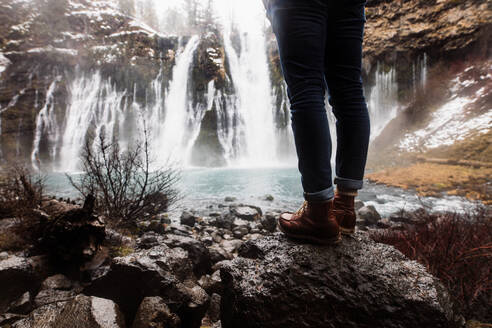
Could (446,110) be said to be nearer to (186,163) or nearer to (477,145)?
(477,145)

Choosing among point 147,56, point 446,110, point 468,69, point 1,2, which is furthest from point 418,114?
point 1,2

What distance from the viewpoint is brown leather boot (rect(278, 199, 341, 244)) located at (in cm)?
113

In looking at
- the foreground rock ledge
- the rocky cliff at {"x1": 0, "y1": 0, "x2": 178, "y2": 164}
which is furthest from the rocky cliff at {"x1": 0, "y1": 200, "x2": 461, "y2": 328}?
the rocky cliff at {"x1": 0, "y1": 0, "x2": 178, "y2": 164}

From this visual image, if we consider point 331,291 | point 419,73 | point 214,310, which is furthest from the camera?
point 419,73

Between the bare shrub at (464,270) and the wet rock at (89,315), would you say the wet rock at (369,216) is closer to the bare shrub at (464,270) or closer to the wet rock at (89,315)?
the bare shrub at (464,270)

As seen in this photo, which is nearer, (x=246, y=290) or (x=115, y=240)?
(x=246, y=290)

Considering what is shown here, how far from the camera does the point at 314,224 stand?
1190mm

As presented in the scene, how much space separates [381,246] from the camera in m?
1.35

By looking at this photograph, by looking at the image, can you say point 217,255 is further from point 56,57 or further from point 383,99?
point 56,57

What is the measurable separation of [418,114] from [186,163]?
16.5 meters

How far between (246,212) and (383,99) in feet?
58.5

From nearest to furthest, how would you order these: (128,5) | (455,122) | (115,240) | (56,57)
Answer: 1. (115,240)
2. (455,122)
3. (56,57)
4. (128,5)

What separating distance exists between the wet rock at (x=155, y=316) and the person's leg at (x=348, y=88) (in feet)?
3.84

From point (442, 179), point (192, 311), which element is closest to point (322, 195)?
point (192, 311)
